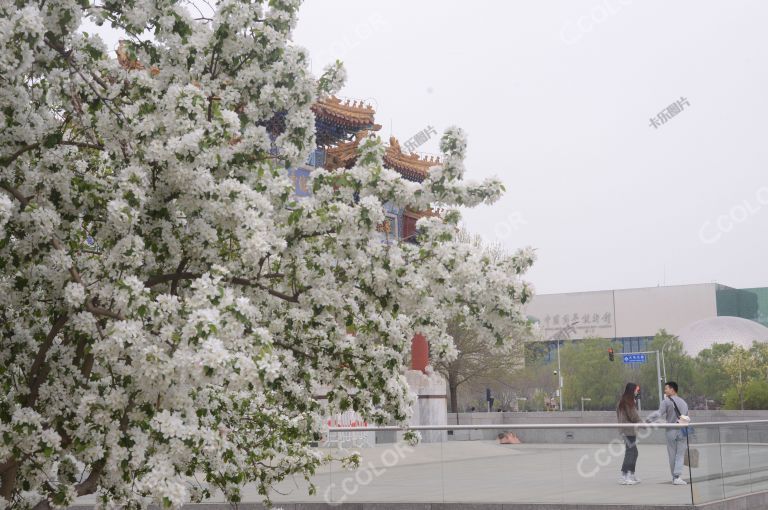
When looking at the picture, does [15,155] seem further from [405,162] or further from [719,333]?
[719,333]

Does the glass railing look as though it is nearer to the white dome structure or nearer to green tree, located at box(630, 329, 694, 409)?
green tree, located at box(630, 329, 694, 409)

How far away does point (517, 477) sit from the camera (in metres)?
14.8

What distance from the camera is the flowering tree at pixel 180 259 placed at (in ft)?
23.1

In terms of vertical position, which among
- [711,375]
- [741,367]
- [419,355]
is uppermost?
[419,355]

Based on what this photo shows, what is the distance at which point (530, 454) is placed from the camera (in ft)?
49.6

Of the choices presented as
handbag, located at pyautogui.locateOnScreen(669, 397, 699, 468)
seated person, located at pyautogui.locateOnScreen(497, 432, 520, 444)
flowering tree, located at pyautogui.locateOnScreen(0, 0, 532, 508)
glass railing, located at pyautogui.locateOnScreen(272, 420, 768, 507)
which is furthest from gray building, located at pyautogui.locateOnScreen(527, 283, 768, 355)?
flowering tree, located at pyautogui.locateOnScreen(0, 0, 532, 508)

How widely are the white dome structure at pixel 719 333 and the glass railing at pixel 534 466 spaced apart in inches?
3736

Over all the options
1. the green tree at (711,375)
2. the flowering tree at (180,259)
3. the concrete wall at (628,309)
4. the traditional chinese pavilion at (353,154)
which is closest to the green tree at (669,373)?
the green tree at (711,375)

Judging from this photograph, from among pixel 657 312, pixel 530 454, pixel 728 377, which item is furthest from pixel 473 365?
pixel 657 312

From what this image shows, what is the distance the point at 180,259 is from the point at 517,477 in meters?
8.42

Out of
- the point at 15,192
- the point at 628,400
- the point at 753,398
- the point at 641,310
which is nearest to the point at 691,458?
the point at 628,400

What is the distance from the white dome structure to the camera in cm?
10600

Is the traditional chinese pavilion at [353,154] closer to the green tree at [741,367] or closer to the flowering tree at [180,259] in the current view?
the flowering tree at [180,259]

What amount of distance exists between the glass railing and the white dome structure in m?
94.9
